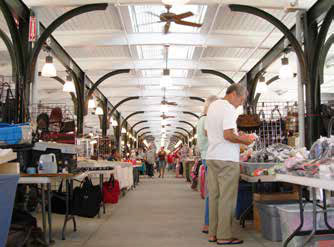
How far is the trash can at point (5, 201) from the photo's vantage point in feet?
6.71

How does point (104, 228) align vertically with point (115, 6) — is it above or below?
below

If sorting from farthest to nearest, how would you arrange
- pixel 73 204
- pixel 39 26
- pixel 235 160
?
1. pixel 39 26
2. pixel 73 204
3. pixel 235 160

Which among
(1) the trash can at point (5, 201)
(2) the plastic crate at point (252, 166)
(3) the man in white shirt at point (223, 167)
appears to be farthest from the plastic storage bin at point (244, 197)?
(1) the trash can at point (5, 201)

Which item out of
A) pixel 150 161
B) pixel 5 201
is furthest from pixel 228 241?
pixel 150 161

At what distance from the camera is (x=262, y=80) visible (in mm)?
11062

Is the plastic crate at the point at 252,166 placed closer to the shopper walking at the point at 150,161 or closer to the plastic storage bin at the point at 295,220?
the plastic storage bin at the point at 295,220

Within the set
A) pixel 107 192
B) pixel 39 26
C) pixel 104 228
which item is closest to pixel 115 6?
pixel 39 26

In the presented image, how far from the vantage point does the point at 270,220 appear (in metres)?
4.32

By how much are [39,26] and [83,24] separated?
1.40 m

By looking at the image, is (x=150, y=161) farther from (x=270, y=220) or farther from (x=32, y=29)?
(x=270, y=220)

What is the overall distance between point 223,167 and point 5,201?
2485 mm

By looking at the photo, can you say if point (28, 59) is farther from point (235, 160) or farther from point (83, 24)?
point (235, 160)

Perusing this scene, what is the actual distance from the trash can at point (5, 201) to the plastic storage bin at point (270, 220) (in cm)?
289

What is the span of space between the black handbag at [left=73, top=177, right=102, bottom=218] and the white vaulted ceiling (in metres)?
3.41
